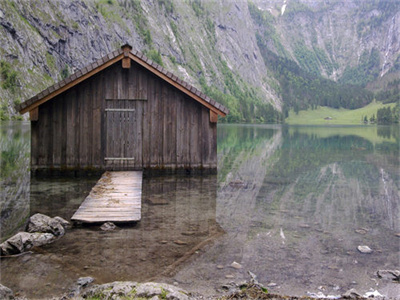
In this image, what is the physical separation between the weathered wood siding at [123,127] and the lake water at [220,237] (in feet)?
3.07

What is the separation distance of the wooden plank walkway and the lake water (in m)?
0.36

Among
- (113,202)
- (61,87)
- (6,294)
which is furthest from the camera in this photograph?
(61,87)

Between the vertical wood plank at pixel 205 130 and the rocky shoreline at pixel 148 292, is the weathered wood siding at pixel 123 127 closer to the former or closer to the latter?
the vertical wood plank at pixel 205 130

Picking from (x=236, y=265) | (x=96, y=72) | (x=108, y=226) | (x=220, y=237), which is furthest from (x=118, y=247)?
(x=96, y=72)

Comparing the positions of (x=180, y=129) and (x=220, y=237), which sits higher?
(x=180, y=129)

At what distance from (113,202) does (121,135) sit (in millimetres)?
6191

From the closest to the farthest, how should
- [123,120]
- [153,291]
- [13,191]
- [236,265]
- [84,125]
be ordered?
[153,291]
[236,265]
[13,191]
[84,125]
[123,120]

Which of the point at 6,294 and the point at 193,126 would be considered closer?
the point at 6,294

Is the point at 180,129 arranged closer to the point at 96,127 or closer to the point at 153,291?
the point at 96,127

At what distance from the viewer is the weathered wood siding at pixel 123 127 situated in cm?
1672

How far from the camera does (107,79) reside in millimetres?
16953

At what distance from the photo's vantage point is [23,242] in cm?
834

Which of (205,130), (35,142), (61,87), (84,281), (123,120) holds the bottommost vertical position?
(84,281)

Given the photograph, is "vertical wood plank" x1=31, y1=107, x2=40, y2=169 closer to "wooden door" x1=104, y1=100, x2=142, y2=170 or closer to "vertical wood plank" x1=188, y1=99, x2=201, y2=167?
"wooden door" x1=104, y1=100, x2=142, y2=170
